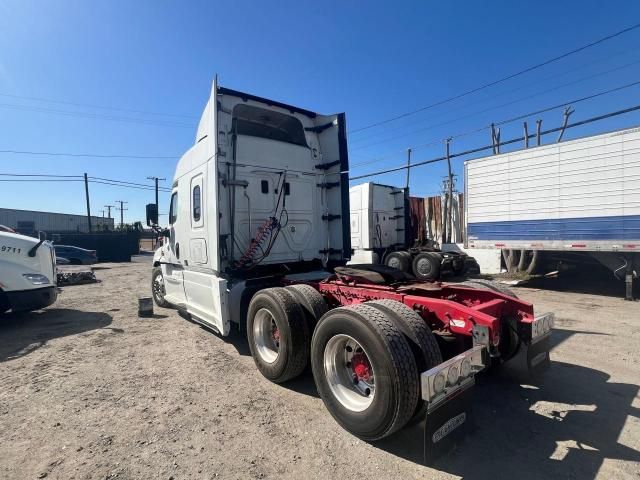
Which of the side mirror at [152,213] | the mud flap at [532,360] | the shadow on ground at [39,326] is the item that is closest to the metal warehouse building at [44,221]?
the shadow on ground at [39,326]

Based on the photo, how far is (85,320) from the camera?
7.22m

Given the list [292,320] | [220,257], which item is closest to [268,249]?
[220,257]

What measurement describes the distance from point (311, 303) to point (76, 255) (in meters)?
25.5

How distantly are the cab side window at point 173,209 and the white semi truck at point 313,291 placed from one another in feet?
0.12

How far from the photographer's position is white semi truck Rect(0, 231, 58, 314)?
635cm

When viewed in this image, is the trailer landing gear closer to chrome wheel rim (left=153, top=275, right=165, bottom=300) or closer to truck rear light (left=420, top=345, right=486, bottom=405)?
truck rear light (left=420, top=345, right=486, bottom=405)

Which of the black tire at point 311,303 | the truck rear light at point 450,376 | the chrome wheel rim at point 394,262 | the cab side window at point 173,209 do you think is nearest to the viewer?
the truck rear light at point 450,376

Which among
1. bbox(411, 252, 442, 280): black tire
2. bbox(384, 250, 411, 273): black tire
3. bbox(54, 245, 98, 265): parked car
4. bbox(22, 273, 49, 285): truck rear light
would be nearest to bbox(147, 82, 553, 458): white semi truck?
bbox(22, 273, 49, 285): truck rear light

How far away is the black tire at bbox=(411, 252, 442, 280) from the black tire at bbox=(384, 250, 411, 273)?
0.69 feet

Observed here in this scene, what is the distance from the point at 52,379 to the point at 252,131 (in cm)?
417

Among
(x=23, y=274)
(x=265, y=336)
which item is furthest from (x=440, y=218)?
(x=23, y=274)

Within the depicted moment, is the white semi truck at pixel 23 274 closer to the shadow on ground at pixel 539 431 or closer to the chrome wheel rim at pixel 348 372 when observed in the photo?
the chrome wheel rim at pixel 348 372

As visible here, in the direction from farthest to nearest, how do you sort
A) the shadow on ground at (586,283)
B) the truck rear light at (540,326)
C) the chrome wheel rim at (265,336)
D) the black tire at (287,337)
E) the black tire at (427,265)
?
the black tire at (427,265) < the shadow on ground at (586,283) < the chrome wheel rim at (265,336) < the black tire at (287,337) < the truck rear light at (540,326)

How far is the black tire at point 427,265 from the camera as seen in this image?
11.2 m
